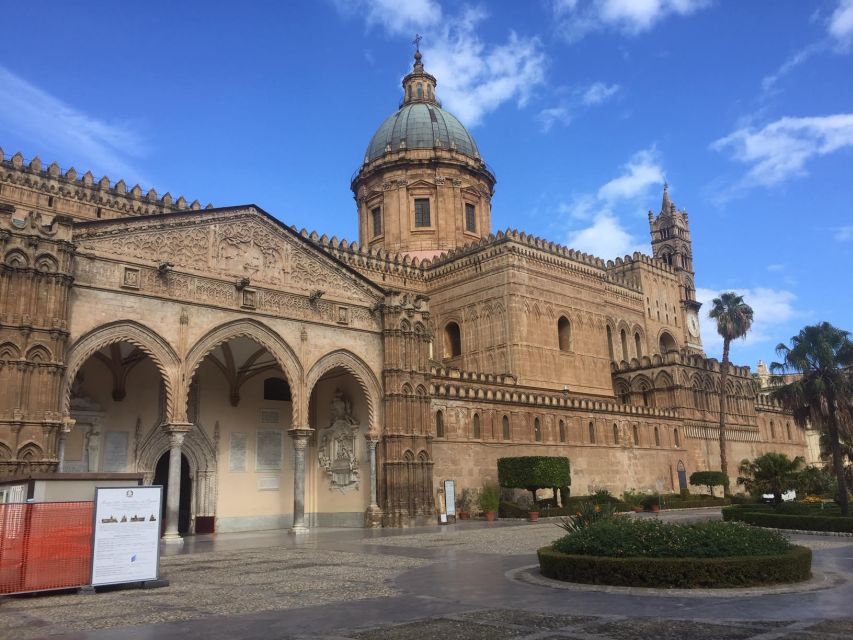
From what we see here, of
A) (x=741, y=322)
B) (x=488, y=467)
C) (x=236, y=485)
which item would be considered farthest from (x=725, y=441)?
(x=236, y=485)

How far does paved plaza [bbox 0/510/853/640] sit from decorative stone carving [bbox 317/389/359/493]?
13915 millimetres

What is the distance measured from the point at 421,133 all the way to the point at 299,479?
3131 cm

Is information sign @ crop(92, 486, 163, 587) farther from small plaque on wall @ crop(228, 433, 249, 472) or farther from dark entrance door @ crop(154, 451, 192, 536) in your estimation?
small plaque on wall @ crop(228, 433, 249, 472)

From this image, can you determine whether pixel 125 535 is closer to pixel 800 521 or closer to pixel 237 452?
pixel 237 452

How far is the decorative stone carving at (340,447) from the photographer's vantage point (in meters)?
29.4

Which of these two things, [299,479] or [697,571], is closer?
[697,571]

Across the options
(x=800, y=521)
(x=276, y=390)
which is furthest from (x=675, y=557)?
(x=276, y=390)

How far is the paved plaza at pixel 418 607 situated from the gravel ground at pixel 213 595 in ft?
0.06

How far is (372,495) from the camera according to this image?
2797 cm

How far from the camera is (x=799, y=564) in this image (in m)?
10.9

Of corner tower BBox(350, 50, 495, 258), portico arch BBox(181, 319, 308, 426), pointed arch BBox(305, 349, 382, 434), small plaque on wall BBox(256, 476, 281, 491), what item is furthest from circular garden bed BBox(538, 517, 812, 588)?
corner tower BBox(350, 50, 495, 258)

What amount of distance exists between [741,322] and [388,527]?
93.9 feet

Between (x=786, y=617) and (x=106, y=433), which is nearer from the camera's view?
(x=786, y=617)

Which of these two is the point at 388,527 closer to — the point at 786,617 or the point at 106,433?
the point at 106,433
